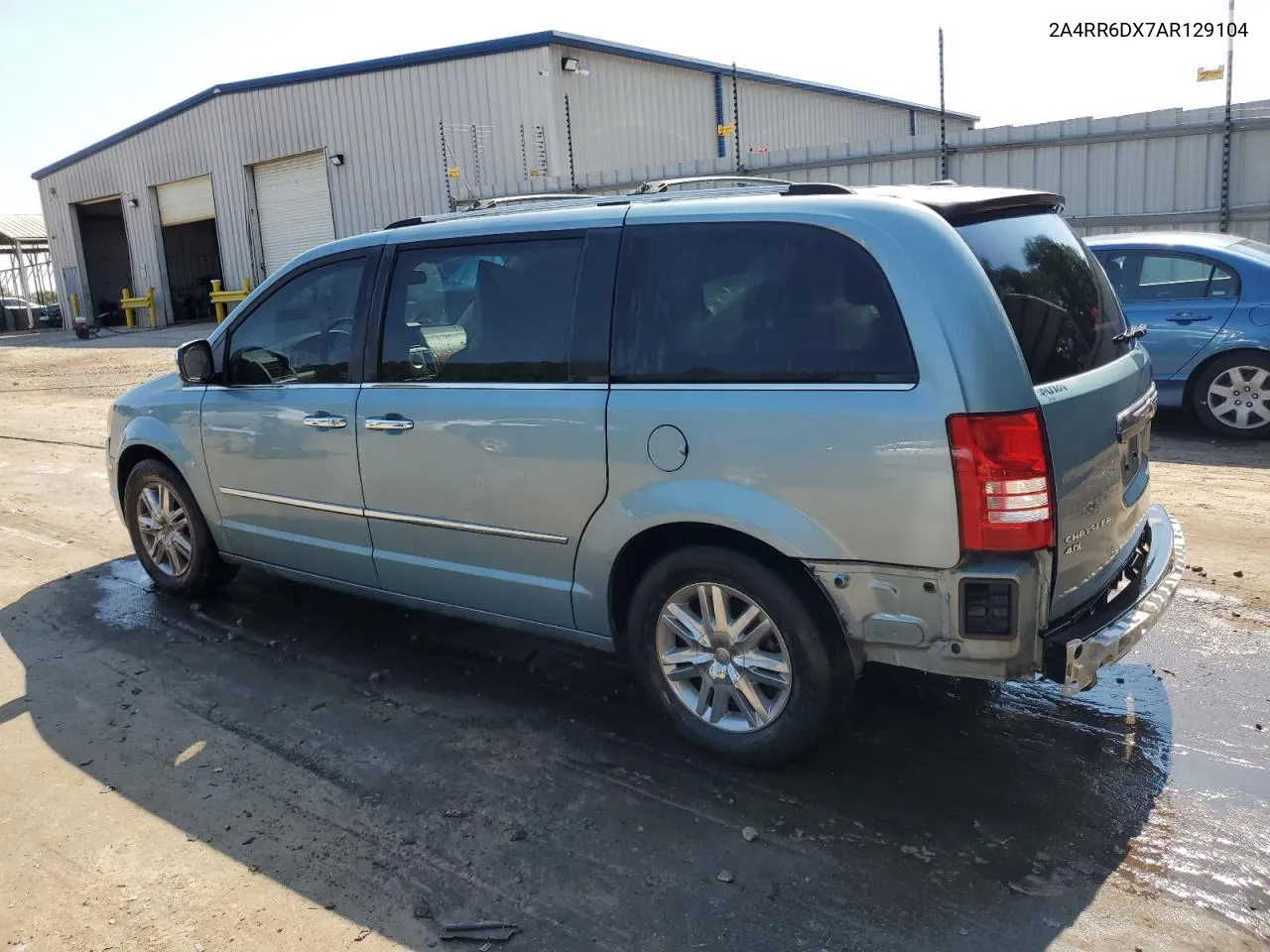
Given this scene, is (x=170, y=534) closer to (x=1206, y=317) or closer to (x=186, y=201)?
(x=1206, y=317)

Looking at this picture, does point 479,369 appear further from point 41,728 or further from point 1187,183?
point 1187,183

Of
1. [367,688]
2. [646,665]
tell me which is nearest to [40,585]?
[367,688]

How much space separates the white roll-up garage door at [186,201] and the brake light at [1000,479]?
94.9 feet

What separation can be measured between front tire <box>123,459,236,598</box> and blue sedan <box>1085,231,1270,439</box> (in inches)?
272

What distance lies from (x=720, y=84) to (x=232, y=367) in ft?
74.0

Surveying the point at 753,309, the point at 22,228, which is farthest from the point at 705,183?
the point at 22,228

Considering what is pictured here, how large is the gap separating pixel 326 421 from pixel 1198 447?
6.80m

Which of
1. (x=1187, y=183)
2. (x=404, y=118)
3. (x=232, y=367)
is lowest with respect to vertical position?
(x=232, y=367)

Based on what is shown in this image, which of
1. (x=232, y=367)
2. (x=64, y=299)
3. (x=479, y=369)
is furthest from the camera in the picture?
(x=64, y=299)

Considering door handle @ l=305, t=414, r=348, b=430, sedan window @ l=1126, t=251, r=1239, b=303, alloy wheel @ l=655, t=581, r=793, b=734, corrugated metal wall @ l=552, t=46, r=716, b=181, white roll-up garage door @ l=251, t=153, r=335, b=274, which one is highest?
corrugated metal wall @ l=552, t=46, r=716, b=181

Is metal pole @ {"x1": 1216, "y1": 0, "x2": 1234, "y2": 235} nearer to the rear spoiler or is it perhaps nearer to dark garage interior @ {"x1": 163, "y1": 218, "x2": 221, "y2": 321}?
the rear spoiler

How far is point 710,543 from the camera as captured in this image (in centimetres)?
359

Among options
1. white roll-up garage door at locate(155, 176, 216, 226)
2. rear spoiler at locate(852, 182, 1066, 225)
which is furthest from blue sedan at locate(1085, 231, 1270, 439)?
white roll-up garage door at locate(155, 176, 216, 226)

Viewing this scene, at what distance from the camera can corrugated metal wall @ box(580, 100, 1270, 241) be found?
11.3 m
